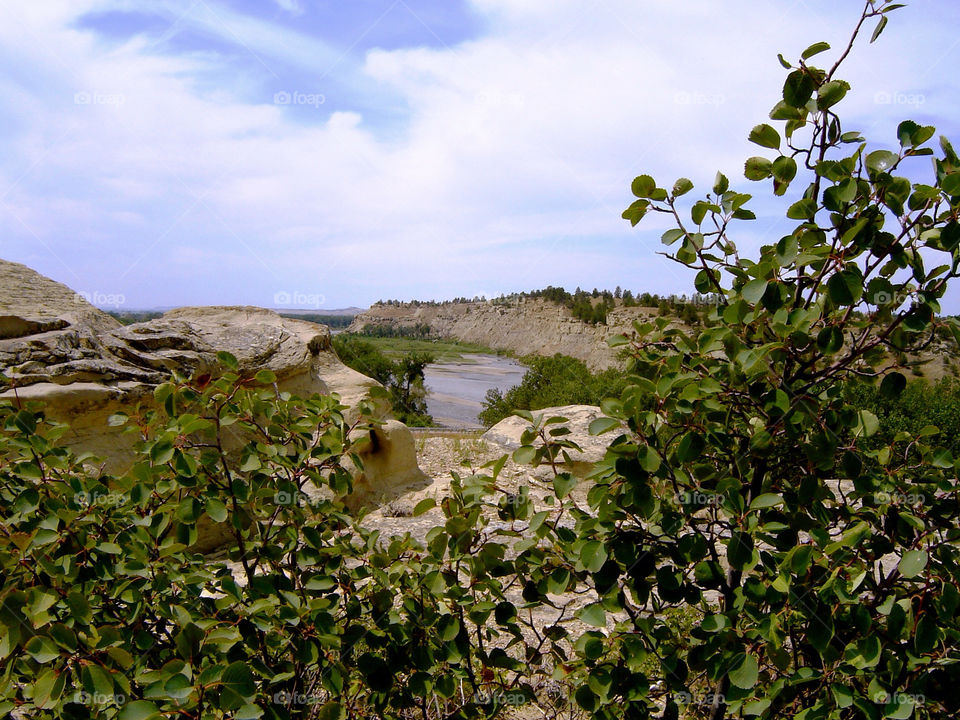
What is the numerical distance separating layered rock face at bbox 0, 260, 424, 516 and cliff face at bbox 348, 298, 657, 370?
16.0 m

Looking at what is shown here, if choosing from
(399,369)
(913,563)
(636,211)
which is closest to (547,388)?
(399,369)

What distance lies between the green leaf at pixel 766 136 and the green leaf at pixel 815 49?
170mm

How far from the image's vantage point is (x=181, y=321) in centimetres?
743

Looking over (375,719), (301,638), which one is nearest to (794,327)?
(301,638)

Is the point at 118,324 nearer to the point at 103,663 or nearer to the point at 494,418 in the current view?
the point at 103,663

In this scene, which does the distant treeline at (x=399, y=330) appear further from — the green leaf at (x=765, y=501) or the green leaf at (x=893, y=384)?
the green leaf at (x=765, y=501)

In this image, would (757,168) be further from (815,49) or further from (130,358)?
(130,358)

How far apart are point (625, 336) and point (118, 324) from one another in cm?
751

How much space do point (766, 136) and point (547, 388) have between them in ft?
54.1

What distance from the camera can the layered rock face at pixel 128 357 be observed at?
5.99 m

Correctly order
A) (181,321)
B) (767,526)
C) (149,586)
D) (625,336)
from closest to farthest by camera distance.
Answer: (767,526)
(149,586)
(625,336)
(181,321)

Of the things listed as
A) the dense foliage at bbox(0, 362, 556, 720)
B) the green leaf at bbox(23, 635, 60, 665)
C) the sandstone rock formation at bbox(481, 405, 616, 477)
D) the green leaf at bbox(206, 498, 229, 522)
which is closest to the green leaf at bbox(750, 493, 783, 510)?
the dense foliage at bbox(0, 362, 556, 720)

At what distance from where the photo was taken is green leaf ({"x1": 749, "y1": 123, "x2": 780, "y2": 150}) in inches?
63.3

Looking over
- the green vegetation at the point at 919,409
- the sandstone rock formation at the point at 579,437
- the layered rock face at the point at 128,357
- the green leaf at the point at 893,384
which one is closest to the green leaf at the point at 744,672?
the green leaf at the point at 893,384
